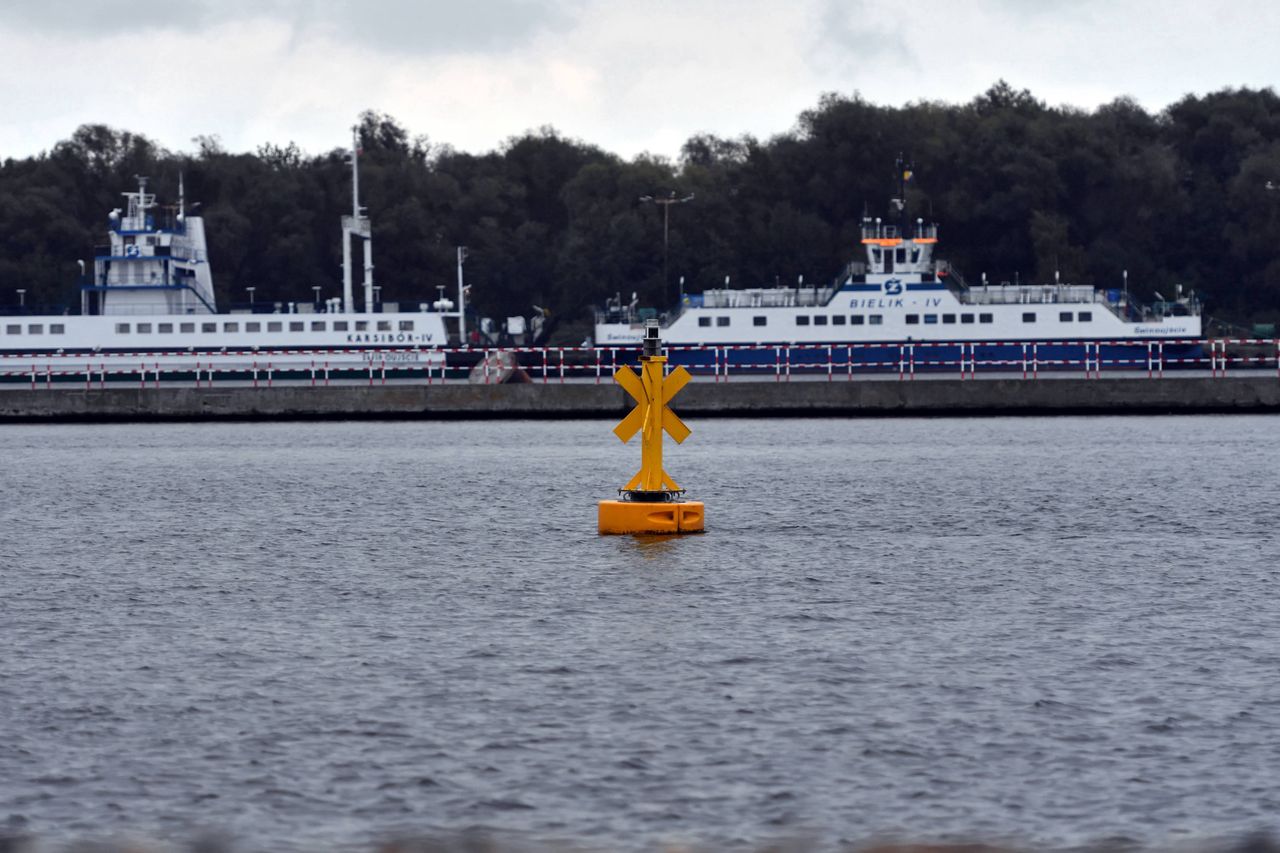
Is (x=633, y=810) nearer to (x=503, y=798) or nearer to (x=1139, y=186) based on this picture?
(x=503, y=798)

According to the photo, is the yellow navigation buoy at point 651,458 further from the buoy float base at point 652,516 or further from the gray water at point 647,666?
the gray water at point 647,666

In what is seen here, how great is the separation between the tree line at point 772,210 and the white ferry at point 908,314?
16693 mm

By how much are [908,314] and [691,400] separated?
36.1 meters

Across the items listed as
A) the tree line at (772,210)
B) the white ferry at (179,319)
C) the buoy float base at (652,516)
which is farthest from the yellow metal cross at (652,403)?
the tree line at (772,210)

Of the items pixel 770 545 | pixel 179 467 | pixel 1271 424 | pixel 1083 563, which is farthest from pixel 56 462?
pixel 1271 424

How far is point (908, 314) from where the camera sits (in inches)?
3420

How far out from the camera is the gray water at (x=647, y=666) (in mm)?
11789

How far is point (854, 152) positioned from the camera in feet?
362

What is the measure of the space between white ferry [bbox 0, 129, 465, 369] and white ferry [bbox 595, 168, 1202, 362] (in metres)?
11.2

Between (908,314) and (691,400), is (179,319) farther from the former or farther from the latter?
(691,400)

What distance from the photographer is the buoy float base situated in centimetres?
2525

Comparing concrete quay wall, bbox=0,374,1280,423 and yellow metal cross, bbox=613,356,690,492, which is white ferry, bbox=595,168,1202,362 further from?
yellow metal cross, bbox=613,356,690,492

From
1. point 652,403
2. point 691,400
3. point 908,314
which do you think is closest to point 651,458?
point 652,403

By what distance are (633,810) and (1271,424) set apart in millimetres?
43341
